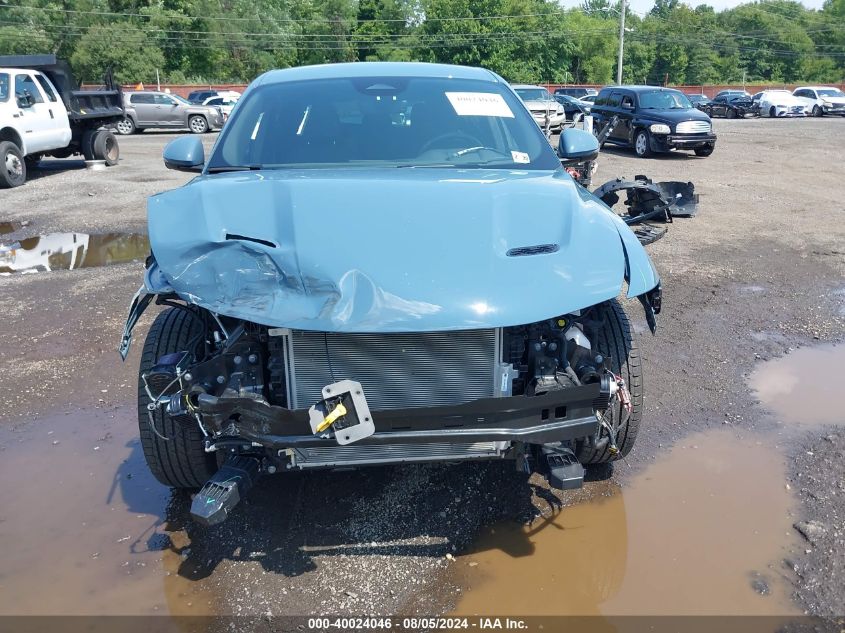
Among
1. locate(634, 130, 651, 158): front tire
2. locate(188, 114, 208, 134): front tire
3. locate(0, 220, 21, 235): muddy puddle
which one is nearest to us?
locate(0, 220, 21, 235): muddy puddle

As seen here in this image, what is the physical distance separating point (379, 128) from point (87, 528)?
7.93 feet

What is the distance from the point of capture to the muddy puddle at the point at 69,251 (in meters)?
7.49

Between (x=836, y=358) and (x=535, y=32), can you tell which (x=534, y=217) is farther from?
(x=535, y=32)

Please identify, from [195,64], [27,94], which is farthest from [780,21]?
[27,94]

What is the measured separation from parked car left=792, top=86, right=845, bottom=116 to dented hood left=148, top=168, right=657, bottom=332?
3498cm

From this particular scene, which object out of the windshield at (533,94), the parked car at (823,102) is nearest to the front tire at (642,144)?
the windshield at (533,94)

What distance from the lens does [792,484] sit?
11.1ft

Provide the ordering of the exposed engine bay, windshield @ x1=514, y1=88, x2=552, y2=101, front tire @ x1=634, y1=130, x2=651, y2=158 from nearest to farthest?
the exposed engine bay
front tire @ x1=634, y1=130, x2=651, y2=158
windshield @ x1=514, y1=88, x2=552, y2=101

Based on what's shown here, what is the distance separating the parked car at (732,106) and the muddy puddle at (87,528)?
34314mm

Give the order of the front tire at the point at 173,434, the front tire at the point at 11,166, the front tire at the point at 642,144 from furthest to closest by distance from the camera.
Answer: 1. the front tire at the point at 642,144
2. the front tire at the point at 11,166
3. the front tire at the point at 173,434

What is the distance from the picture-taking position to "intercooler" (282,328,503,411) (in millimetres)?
2543

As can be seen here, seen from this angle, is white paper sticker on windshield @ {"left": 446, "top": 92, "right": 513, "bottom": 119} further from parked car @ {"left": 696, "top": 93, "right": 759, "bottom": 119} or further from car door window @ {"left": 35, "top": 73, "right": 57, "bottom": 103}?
parked car @ {"left": 696, "top": 93, "right": 759, "bottom": 119}

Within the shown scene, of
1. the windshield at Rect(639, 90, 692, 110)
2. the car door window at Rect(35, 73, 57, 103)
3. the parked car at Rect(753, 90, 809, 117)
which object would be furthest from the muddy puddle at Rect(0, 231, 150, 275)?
the parked car at Rect(753, 90, 809, 117)

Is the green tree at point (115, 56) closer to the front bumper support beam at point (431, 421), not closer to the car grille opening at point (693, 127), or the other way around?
the car grille opening at point (693, 127)
